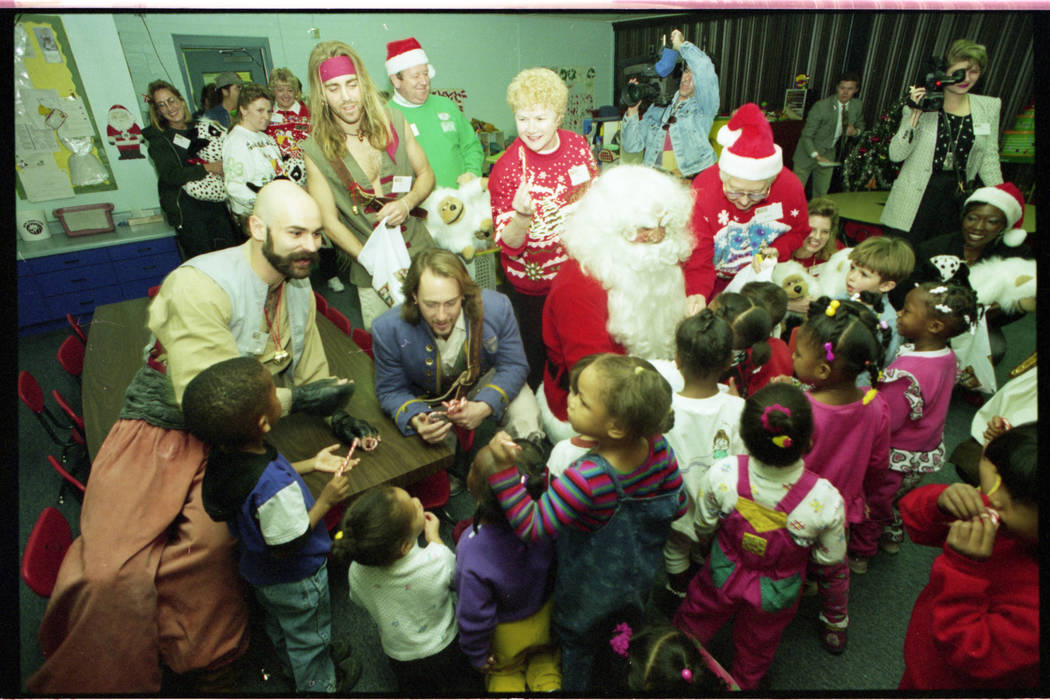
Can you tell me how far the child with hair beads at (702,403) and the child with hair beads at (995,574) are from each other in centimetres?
62

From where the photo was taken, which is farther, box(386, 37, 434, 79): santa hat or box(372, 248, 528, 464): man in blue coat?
box(372, 248, 528, 464): man in blue coat

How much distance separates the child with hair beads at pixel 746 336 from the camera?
5.75ft

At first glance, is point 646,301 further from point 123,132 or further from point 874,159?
point 123,132

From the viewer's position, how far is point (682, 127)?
1955 millimetres

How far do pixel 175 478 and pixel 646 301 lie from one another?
4.95 feet

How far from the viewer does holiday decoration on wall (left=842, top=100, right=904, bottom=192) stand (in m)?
1.62

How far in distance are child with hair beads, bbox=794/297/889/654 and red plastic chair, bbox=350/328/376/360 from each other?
4.77 feet

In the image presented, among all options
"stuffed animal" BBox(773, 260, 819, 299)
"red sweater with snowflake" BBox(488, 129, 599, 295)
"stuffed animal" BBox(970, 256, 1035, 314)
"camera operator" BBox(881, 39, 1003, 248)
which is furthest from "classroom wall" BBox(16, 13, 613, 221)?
"stuffed animal" BBox(970, 256, 1035, 314)

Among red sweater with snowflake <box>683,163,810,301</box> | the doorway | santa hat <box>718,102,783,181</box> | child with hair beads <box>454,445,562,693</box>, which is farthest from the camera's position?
red sweater with snowflake <box>683,163,810,301</box>

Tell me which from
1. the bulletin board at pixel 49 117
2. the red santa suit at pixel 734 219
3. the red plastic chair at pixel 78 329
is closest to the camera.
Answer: the bulletin board at pixel 49 117

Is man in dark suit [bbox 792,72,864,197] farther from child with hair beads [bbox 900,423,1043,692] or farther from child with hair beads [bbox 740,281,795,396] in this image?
child with hair beads [bbox 900,423,1043,692]

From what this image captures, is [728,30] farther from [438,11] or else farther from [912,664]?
[912,664]

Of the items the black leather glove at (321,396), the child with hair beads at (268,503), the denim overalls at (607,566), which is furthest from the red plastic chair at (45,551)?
the denim overalls at (607,566)

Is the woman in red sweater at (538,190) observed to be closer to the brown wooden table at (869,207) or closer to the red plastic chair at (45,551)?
the brown wooden table at (869,207)
